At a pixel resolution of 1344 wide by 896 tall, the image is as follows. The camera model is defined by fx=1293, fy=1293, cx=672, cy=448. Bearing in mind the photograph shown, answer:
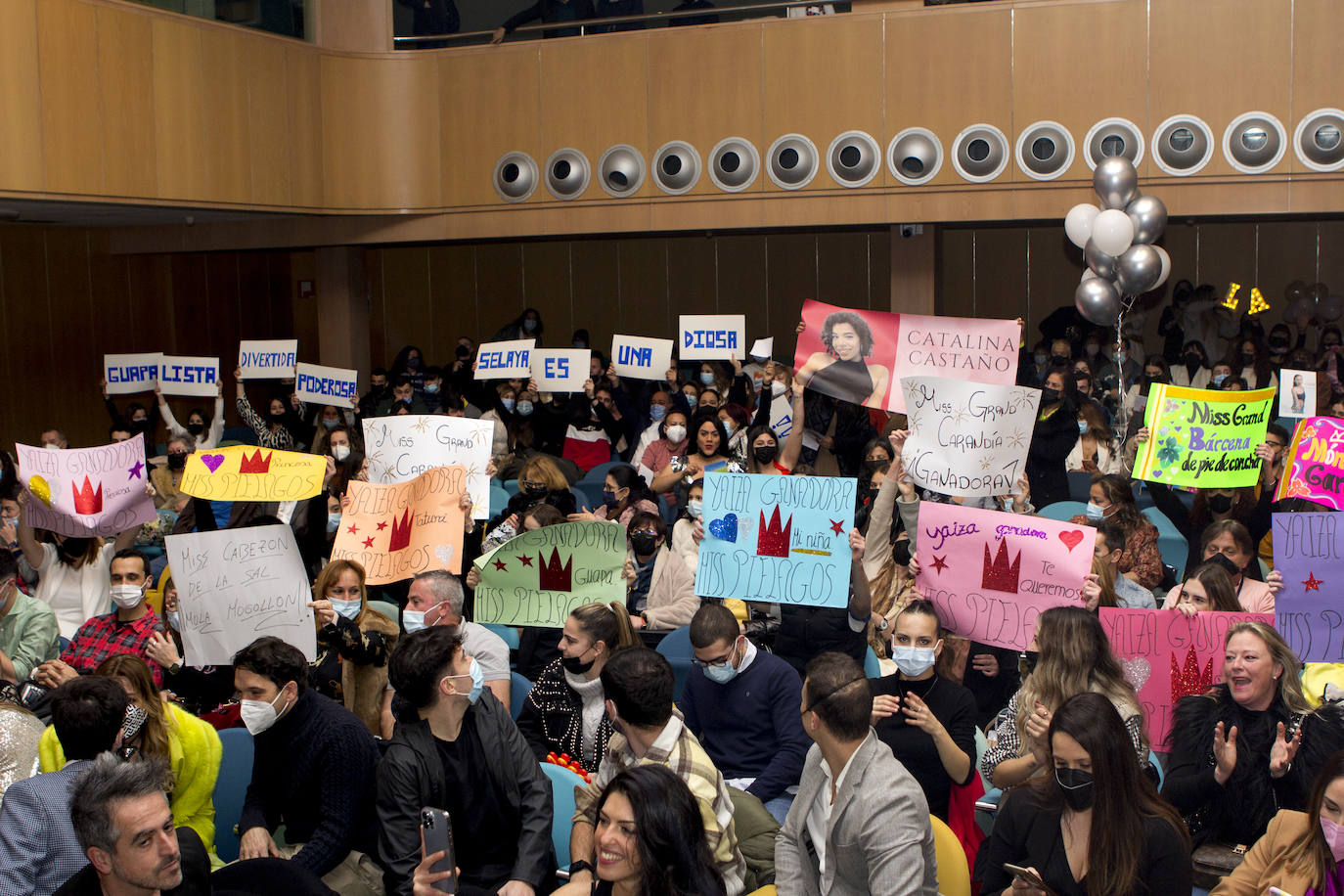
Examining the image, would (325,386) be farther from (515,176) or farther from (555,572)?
(555,572)

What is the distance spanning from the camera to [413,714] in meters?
4.48

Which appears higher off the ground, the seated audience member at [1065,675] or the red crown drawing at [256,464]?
the red crown drawing at [256,464]

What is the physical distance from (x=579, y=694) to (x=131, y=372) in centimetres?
937

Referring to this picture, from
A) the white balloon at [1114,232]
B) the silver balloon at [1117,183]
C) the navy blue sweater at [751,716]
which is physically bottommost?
the navy blue sweater at [751,716]

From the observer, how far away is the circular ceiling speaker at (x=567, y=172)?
48.4ft

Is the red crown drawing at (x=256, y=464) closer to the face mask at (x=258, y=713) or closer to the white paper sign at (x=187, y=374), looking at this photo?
the face mask at (x=258, y=713)

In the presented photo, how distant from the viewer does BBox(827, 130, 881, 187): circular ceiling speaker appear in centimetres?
1377

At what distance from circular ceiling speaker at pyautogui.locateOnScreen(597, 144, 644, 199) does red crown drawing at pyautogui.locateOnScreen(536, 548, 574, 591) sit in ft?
28.8

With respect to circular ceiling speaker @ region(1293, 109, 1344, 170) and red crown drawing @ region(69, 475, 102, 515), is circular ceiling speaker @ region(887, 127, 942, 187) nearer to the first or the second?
circular ceiling speaker @ region(1293, 109, 1344, 170)

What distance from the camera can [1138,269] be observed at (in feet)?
35.8

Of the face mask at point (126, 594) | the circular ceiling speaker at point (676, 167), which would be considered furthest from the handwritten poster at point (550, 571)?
the circular ceiling speaker at point (676, 167)

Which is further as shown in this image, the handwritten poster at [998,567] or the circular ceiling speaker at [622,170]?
the circular ceiling speaker at [622,170]

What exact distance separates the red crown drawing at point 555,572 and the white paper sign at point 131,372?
7.91 m

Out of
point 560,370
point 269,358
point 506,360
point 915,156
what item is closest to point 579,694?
point 560,370
